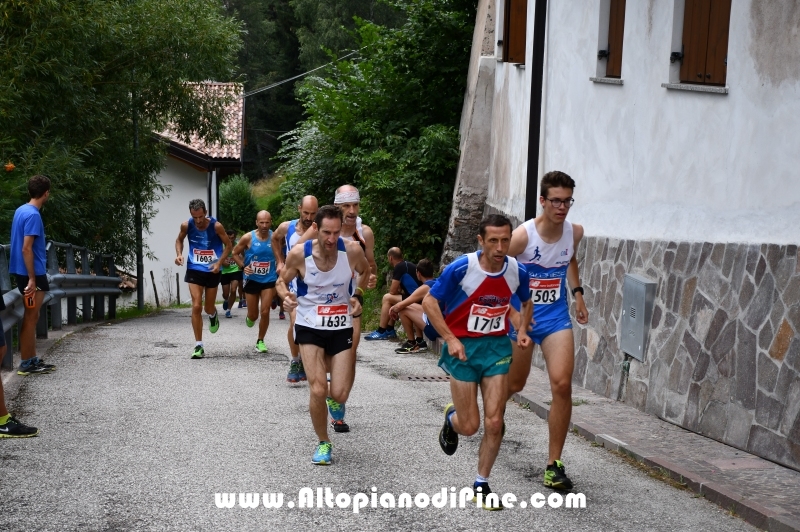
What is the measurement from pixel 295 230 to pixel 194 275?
3.17 m

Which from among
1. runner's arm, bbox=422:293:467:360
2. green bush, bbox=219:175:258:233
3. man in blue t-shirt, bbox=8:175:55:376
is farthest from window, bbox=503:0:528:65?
green bush, bbox=219:175:258:233

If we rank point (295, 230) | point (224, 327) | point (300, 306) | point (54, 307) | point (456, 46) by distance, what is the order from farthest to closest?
point (456, 46) → point (224, 327) → point (54, 307) → point (295, 230) → point (300, 306)

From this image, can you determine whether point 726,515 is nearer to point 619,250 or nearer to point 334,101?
point 619,250

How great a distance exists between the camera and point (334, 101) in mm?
24562

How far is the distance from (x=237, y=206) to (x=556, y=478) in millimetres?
47956

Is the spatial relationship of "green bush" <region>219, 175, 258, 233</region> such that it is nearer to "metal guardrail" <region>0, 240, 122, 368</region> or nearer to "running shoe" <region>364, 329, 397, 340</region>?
"metal guardrail" <region>0, 240, 122, 368</region>

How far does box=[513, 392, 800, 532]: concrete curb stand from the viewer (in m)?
6.03

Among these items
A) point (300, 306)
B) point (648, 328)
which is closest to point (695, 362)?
point (648, 328)

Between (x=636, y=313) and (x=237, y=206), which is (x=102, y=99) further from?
(x=237, y=206)

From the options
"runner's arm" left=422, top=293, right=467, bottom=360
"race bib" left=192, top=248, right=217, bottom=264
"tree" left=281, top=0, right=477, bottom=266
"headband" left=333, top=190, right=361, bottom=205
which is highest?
"tree" left=281, top=0, right=477, bottom=266

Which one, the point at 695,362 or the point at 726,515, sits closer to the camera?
the point at 726,515

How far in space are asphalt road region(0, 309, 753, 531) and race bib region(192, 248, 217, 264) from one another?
1876 mm

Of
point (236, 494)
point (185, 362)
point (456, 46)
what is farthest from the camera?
point (456, 46)

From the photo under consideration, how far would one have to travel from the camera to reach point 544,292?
7.15 meters
